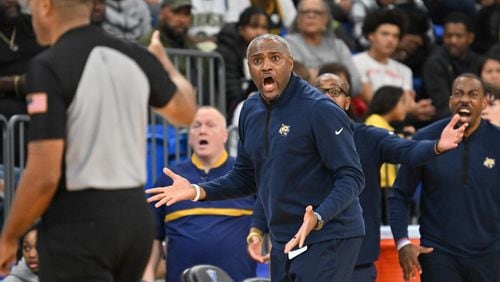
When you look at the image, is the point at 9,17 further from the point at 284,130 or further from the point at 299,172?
the point at 299,172

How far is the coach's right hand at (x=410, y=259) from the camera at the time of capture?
859 cm

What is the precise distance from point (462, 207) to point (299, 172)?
75.3 inches

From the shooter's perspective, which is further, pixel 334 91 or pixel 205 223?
pixel 205 223

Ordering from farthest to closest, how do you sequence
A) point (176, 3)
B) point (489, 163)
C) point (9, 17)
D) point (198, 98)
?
point (176, 3) → point (198, 98) → point (9, 17) → point (489, 163)

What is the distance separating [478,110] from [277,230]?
2145 millimetres

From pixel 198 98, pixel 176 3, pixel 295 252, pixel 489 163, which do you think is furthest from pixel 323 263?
pixel 176 3

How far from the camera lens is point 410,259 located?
859cm

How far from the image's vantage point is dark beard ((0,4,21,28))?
11.8 m

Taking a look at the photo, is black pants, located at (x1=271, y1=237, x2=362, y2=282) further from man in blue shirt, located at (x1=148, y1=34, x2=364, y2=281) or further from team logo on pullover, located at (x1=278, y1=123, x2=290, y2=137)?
team logo on pullover, located at (x1=278, y1=123, x2=290, y2=137)

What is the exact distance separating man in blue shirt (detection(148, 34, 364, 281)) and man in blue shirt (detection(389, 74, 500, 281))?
1553 mm

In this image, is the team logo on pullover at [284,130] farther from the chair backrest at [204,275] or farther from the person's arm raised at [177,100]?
the chair backrest at [204,275]

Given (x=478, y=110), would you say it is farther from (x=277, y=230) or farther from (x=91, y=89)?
(x=91, y=89)

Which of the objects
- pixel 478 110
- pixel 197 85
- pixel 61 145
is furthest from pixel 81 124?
pixel 197 85

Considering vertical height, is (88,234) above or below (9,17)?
below
